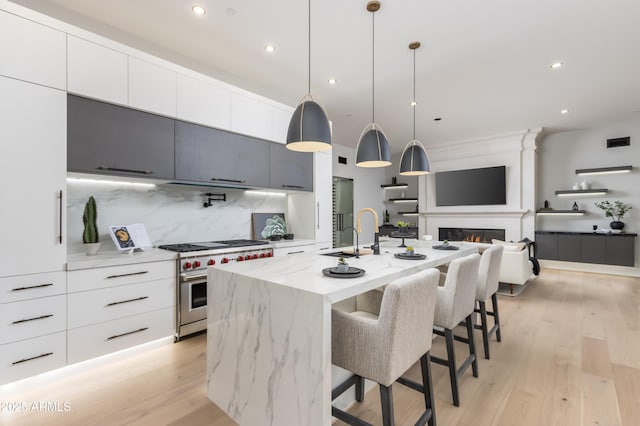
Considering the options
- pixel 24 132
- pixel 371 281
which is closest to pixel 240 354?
pixel 371 281

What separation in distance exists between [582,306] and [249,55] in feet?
16.9

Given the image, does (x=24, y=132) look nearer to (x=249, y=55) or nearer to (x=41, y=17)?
(x=41, y=17)

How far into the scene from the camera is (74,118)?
7.75ft

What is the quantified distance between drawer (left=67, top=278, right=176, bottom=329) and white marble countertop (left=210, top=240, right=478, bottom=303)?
1231 mm

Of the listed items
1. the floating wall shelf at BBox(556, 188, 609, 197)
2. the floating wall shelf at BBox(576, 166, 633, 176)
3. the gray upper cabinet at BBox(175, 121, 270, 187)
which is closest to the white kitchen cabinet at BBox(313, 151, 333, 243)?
the gray upper cabinet at BBox(175, 121, 270, 187)

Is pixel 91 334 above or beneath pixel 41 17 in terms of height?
beneath

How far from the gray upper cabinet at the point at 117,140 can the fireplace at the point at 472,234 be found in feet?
21.6

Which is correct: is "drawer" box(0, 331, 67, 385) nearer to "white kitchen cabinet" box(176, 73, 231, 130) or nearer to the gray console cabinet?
"white kitchen cabinet" box(176, 73, 231, 130)

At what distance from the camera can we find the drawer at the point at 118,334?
230 centimetres

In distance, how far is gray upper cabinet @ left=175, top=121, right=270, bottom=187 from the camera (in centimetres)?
307

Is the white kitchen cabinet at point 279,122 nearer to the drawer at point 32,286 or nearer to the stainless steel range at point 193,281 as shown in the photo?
the stainless steel range at point 193,281

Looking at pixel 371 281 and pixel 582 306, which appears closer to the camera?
pixel 371 281

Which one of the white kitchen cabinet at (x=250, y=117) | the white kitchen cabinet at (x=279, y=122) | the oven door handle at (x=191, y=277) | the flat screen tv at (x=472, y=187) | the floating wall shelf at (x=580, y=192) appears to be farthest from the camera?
the flat screen tv at (x=472, y=187)

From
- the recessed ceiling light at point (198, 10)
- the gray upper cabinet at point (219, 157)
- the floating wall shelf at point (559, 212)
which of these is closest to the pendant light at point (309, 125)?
the recessed ceiling light at point (198, 10)
